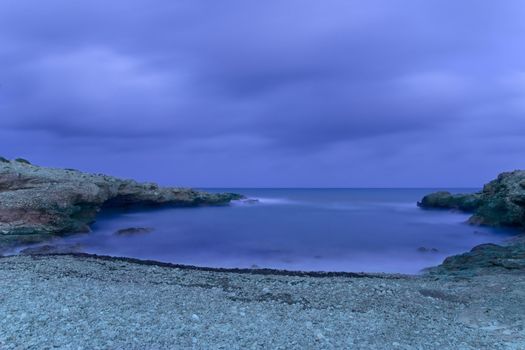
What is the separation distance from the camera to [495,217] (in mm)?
31438

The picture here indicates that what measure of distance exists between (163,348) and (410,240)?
2349 centimetres

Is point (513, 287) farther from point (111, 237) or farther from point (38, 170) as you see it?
point (38, 170)

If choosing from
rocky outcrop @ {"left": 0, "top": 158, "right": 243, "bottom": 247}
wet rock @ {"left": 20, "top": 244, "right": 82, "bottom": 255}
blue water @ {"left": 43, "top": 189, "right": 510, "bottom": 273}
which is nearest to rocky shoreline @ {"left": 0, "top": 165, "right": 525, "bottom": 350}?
wet rock @ {"left": 20, "top": 244, "right": 82, "bottom": 255}

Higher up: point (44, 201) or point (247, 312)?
point (44, 201)

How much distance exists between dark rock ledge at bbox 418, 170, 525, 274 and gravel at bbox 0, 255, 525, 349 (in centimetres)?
339

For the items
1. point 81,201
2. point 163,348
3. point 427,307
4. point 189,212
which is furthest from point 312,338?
point 189,212

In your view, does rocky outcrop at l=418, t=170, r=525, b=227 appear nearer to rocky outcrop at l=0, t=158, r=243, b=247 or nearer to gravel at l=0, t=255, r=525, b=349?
gravel at l=0, t=255, r=525, b=349

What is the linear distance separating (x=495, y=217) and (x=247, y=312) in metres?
28.2

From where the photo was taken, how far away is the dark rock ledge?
52.2 feet

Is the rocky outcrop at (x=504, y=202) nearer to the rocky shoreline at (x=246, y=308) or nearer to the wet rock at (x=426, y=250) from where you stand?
the wet rock at (x=426, y=250)

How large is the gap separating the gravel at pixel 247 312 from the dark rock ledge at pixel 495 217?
3.39m

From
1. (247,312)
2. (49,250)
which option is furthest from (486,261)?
(49,250)

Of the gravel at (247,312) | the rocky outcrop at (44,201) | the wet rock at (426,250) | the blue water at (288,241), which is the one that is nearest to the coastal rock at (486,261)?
the blue water at (288,241)

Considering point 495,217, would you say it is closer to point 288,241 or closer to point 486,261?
point 288,241
